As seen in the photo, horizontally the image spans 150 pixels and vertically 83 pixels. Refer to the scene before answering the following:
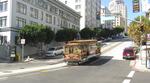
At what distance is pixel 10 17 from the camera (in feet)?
185

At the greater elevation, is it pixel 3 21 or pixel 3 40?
pixel 3 21

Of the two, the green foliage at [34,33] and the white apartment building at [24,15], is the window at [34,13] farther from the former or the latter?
the green foliage at [34,33]

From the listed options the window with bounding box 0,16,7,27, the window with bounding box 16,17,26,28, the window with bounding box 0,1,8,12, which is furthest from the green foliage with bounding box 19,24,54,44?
the window with bounding box 0,1,8,12

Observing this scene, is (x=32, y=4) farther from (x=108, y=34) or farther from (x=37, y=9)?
(x=108, y=34)

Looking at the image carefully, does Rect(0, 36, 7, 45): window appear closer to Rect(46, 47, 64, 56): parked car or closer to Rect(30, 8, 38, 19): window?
Rect(46, 47, 64, 56): parked car

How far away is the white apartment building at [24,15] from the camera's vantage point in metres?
57.0

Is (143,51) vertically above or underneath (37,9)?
underneath

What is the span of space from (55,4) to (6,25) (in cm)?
2445

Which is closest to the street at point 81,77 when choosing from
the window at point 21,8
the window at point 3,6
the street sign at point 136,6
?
the street sign at point 136,6

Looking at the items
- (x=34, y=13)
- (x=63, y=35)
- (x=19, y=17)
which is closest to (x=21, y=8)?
(x=19, y=17)

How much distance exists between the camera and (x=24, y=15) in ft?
202

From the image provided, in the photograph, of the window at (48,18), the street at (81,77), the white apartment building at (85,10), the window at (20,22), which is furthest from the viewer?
the white apartment building at (85,10)

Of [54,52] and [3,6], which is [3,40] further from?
[54,52]

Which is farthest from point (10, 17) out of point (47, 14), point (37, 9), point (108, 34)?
point (108, 34)
